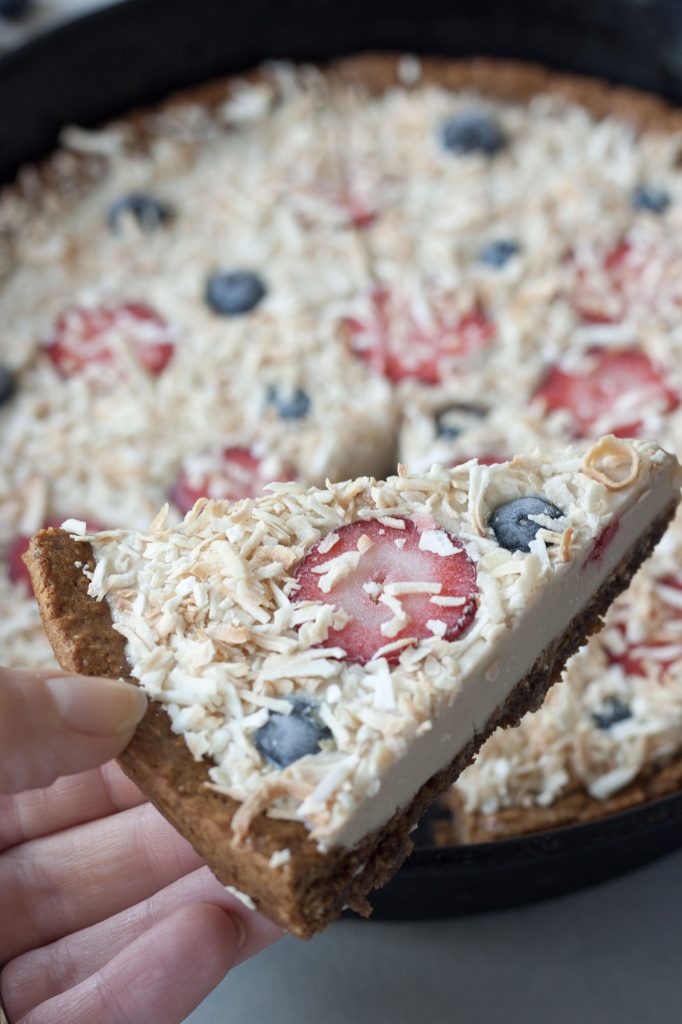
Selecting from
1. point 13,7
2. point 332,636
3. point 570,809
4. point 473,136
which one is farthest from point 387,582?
point 13,7

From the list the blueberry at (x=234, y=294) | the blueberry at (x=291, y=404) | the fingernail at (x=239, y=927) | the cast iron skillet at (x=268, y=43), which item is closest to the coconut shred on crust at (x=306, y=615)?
the fingernail at (x=239, y=927)

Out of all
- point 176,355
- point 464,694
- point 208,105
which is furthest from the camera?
point 208,105

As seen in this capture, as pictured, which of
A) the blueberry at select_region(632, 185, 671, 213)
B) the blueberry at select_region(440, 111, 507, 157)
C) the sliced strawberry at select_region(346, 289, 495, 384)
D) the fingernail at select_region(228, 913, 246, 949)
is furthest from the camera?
the blueberry at select_region(440, 111, 507, 157)

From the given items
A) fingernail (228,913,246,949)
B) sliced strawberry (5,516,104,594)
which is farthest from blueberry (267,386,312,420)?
fingernail (228,913,246,949)

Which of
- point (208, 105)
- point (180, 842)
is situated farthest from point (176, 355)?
point (180, 842)

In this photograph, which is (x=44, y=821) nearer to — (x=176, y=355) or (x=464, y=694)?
(x=464, y=694)

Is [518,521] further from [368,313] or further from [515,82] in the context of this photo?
[515,82]

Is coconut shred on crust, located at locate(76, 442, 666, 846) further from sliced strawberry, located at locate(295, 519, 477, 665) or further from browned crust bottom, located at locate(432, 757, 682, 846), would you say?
browned crust bottom, located at locate(432, 757, 682, 846)

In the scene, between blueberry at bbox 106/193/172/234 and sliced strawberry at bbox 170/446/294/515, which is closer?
sliced strawberry at bbox 170/446/294/515
